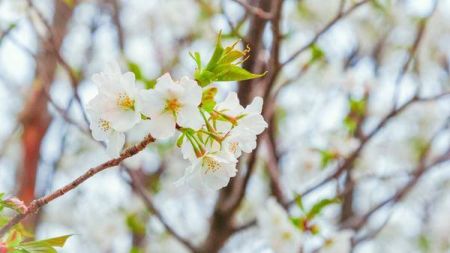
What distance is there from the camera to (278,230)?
6.23 feet

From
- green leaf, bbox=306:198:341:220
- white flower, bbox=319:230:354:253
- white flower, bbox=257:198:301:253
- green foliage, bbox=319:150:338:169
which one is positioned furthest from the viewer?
green foliage, bbox=319:150:338:169

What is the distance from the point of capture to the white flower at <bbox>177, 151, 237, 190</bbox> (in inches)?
34.8

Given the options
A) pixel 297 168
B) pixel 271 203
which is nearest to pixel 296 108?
pixel 297 168

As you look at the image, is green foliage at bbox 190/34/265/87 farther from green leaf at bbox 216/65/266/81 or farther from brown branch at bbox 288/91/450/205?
brown branch at bbox 288/91/450/205

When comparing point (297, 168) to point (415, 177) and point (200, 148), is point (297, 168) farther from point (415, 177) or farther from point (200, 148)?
point (200, 148)

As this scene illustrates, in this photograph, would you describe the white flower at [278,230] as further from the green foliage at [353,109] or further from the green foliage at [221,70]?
the green foliage at [221,70]

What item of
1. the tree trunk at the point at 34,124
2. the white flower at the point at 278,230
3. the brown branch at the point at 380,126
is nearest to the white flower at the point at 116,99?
the white flower at the point at 278,230

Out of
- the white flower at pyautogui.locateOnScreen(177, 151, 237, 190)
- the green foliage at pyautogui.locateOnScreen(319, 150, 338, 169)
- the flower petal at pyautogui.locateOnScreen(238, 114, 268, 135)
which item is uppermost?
the flower petal at pyautogui.locateOnScreen(238, 114, 268, 135)

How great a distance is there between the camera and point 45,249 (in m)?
0.87

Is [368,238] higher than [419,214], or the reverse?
[368,238]

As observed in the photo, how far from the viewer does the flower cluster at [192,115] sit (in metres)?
0.83

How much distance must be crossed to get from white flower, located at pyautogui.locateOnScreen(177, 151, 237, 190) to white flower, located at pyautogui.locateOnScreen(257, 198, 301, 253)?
0.94 m

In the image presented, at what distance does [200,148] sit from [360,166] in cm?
204

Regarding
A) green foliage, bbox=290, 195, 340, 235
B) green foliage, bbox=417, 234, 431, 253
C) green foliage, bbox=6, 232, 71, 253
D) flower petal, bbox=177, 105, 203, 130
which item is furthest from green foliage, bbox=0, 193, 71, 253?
green foliage, bbox=417, 234, 431, 253
